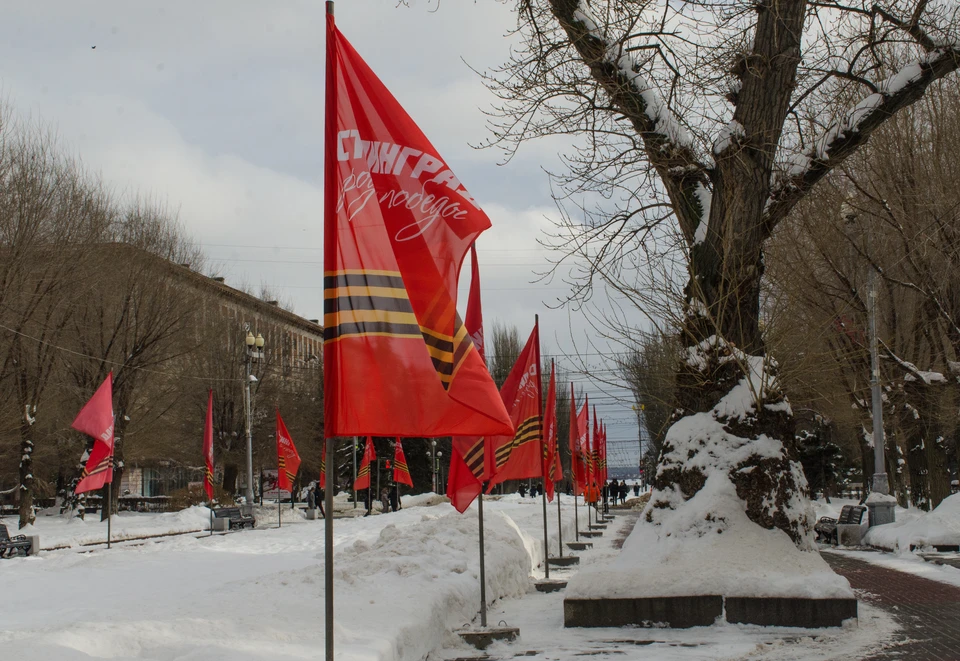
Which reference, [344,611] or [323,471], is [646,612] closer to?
[344,611]

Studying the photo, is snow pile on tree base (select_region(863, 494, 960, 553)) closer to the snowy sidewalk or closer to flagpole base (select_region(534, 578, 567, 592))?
flagpole base (select_region(534, 578, 567, 592))

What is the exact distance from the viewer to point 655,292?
516 inches

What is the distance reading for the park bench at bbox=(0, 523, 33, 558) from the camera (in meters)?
20.8

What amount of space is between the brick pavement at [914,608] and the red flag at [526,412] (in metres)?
4.65

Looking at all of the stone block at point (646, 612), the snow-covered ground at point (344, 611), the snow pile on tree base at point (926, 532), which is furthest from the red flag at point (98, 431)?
the snow pile on tree base at point (926, 532)

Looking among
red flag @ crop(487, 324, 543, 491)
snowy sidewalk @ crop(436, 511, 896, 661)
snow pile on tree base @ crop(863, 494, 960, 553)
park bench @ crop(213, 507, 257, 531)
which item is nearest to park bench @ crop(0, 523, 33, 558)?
park bench @ crop(213, 507, 257, 531)

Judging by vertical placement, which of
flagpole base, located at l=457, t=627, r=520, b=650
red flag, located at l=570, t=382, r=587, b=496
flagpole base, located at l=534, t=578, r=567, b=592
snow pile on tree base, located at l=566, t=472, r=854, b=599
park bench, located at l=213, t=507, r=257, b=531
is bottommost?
park bench, located at l=213, t=507, r=257, b=531

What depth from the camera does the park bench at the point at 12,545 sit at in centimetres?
2080

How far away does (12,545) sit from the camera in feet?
68.8

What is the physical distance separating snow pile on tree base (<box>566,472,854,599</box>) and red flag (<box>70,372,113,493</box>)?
1511 cm

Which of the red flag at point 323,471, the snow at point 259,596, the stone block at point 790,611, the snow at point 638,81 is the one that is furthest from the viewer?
the snow at point 638,81

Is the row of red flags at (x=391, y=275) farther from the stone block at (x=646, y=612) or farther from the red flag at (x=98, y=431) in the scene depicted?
the red flag at (x=98, y=431)

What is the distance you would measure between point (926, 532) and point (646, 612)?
1146cm

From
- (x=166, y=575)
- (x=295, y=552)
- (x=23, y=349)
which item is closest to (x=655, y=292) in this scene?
(x=166, y=575)
